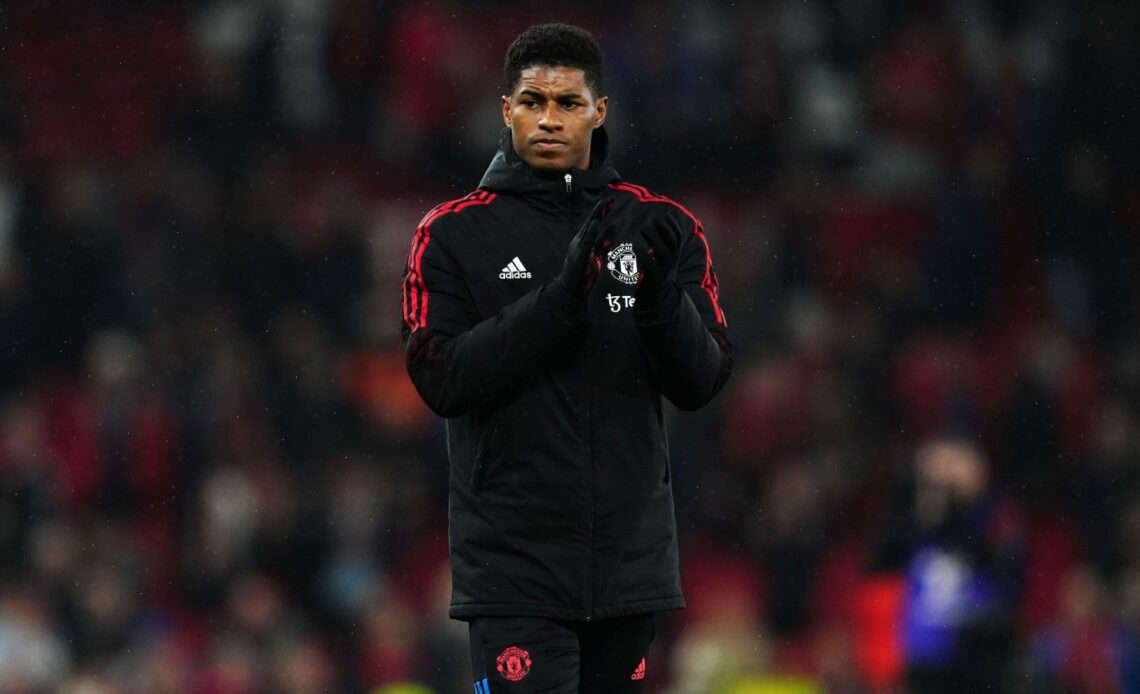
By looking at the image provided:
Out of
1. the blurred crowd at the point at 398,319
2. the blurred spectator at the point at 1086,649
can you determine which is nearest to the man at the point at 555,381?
the blurred crowd at the point at 398,319

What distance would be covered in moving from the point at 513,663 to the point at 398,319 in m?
6.02

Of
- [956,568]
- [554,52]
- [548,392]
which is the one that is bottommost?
[956,568]

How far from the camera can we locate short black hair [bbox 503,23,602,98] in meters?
3.00

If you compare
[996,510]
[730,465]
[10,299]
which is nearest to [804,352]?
[730,465]

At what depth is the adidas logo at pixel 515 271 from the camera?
2.93 metres

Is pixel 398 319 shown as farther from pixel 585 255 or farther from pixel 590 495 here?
pixel 585 255

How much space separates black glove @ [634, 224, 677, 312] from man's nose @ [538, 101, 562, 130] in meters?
0.33

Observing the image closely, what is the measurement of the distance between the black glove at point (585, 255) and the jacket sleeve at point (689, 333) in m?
0.10

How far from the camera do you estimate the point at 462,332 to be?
9.53ft

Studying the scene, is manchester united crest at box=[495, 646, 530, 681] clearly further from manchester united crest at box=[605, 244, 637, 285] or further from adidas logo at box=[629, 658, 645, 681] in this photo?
manchester united crest at box=[605, 244, 637, 285]

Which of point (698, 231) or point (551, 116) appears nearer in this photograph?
point (551, 116)

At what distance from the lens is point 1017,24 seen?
9.93 metres

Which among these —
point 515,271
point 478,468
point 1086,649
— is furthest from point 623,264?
point 1086,649

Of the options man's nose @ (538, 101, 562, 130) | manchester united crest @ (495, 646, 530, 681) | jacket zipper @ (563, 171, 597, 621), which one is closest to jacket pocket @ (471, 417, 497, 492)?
jacket zipper @ (563, 171, 597, 621)
